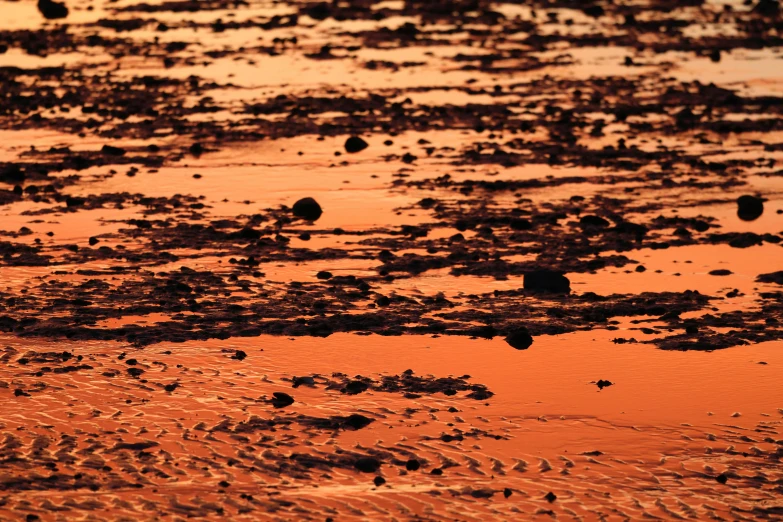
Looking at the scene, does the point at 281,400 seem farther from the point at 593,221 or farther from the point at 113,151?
the point at 113,151

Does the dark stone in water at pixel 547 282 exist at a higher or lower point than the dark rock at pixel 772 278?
lower

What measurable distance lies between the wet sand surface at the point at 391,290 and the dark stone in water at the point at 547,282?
23mm

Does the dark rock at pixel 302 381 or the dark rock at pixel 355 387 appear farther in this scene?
the dark rock at pixel 302 381

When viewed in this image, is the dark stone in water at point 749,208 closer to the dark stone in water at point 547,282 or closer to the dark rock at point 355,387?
the dark stone in water at point 547,282

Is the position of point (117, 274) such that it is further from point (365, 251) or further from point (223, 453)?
point (223, 453)

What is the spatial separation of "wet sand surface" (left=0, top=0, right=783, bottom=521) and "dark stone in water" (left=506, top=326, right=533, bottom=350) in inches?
1.5

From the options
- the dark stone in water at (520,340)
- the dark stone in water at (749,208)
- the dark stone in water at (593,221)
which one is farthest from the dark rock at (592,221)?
the dark stone in water at (520,340)

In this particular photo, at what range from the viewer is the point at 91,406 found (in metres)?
9.33

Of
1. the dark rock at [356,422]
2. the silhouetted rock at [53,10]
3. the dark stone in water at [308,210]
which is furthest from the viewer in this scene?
the silhouetted rock at [53,10]

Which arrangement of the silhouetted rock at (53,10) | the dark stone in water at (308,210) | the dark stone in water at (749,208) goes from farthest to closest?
1. the silhouetted rock at (53,10)
2. the dark stone in water at (749,208)
3. the dark stone in water at (308,210)

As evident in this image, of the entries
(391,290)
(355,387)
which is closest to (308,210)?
(391,290)

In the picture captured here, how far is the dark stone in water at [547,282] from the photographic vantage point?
1172 cm

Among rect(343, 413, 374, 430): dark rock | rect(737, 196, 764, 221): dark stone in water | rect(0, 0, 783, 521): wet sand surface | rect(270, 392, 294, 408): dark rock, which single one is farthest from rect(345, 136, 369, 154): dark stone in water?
rect(343, 413, 374, 430): dark rock

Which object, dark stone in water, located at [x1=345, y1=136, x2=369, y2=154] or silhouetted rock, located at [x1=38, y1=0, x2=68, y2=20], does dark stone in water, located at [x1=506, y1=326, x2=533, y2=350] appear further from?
silhouetted rock, located at [x1=38, y1=0, x2=68, y2=20]
